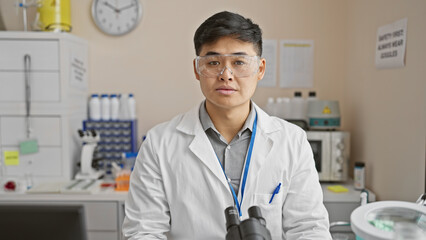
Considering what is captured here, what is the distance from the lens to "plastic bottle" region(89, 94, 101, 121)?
2920 millimetres

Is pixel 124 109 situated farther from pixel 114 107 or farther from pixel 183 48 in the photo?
pixel 183 48

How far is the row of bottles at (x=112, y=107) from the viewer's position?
2.92 metres

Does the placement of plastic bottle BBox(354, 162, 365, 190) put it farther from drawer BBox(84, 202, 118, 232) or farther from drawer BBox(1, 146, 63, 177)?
drawer BBox(1, 146, 63, 177)

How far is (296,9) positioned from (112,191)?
75.7 inches

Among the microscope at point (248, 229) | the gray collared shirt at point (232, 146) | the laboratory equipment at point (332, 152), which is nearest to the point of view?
the microscope at point (248, 229)

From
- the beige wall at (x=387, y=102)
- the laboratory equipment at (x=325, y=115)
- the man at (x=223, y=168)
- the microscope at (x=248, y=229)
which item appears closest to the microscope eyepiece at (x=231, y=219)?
the microscope at (x=248, y=229)

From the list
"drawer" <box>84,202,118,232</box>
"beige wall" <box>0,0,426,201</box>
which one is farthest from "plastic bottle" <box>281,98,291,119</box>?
"drawer" <box>84,202,118,232</box>

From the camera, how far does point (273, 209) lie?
157 centimetres

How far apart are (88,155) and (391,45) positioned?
205 centimetres

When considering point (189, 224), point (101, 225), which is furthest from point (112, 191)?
point (189, 224)

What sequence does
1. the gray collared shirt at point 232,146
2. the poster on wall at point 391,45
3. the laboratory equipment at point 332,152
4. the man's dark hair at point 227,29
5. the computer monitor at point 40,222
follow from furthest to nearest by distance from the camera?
the laboratory equipment at point 332,152
the poster on wall at point 391,45
the gray collared shirt at point 232,146
the man's dark hair at point 227,29
the computer monitor at point 40,222

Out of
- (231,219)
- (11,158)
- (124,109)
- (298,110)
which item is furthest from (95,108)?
(231,219)

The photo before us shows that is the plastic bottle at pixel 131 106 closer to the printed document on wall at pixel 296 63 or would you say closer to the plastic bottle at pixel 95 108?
the plastic bottle at pixel 95 108

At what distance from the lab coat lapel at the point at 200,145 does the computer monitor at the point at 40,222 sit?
895 mm
